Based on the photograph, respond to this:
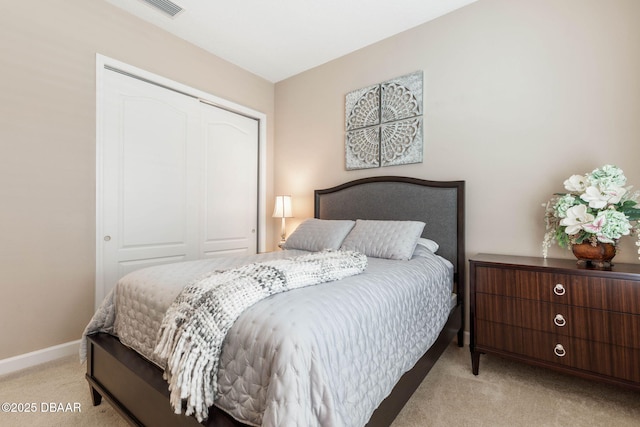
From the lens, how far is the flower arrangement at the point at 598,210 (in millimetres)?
1627

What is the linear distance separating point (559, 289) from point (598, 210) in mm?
504

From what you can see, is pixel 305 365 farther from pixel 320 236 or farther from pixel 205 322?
pixel 320 236

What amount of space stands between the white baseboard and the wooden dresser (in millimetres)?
2881

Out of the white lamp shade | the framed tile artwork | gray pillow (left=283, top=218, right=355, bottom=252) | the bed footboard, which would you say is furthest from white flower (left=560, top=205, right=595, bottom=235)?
the white lamp shade

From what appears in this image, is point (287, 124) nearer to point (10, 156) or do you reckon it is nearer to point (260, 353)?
point (10, 156)

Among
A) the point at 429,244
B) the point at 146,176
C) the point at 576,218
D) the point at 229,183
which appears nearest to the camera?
the point at 576,218

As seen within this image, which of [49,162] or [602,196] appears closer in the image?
[602,196]

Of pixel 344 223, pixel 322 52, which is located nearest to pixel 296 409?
pixel 344 223

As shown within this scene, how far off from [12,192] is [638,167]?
4.00 meters

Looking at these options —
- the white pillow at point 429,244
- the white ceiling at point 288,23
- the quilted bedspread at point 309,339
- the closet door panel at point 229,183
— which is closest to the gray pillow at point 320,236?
the white pillow at point 429,244

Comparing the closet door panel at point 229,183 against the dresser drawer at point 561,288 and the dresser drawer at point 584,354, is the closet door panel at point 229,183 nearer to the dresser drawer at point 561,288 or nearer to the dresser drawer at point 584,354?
the dresser drawer at point 561,288

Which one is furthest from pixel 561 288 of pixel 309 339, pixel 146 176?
pixel 146 176

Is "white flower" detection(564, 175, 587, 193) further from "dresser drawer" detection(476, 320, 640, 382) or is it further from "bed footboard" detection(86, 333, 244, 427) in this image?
"bed footboard" detection(86, 333, 244, 427)

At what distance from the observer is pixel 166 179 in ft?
9.29
